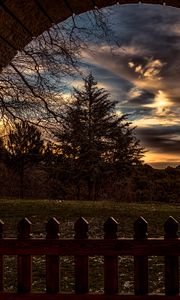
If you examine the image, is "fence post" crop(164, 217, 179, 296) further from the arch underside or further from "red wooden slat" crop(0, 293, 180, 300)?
the arch underside

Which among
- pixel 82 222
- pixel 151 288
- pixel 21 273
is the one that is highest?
pixel 82 222

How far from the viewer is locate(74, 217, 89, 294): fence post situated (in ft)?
11.9

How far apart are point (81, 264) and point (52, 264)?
24 centimetres

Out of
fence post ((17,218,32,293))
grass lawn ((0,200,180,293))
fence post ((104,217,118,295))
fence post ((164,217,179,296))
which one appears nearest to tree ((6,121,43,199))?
grass lawn ((0,200,180,293))

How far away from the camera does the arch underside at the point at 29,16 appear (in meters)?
3.16

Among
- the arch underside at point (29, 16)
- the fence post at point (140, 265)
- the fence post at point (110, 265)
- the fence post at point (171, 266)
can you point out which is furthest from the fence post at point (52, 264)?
the arch underside at point (29, 16)

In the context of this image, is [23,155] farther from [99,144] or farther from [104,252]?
[104,252]

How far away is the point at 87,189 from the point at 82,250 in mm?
31095

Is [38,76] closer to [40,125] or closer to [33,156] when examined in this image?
[40,125]

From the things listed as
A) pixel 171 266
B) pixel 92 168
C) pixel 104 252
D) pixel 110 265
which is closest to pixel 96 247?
pixel 104 252

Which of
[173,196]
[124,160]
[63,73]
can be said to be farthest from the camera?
[124,160]

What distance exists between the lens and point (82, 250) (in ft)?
11.8

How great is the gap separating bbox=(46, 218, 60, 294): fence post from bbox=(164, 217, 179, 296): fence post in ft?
2.87

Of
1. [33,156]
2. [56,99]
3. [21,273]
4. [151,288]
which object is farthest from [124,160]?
[21,273]
